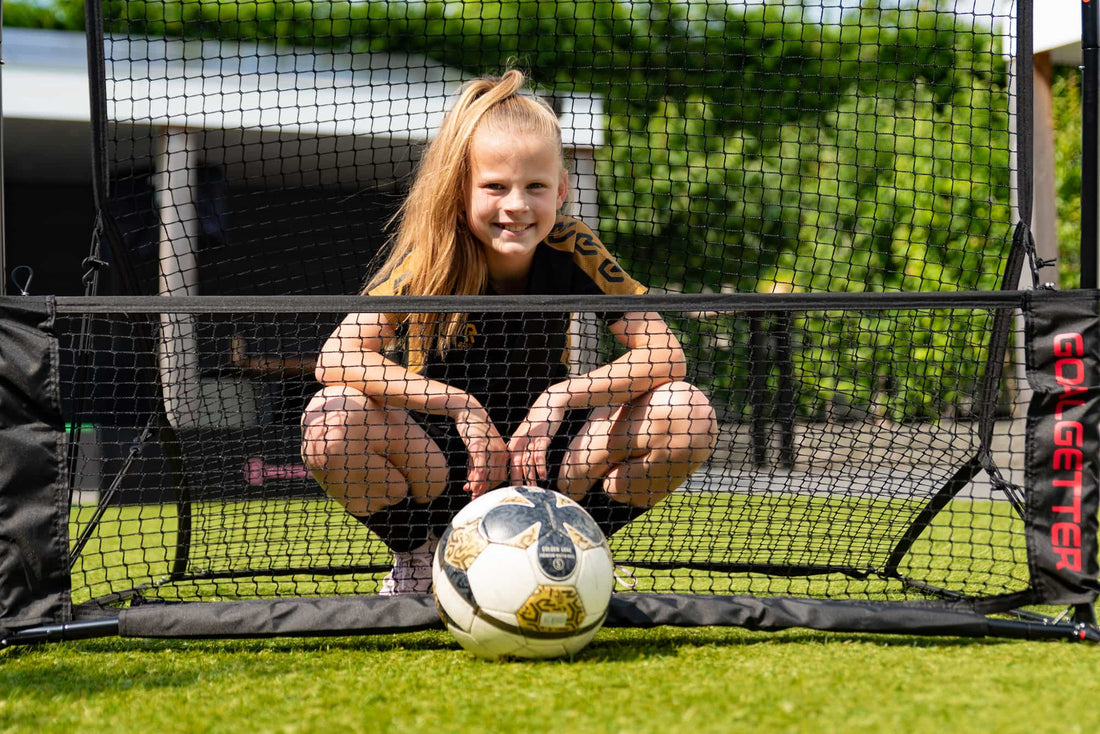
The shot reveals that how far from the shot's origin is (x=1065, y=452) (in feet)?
6.92

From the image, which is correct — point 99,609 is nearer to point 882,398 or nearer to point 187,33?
point 882,398

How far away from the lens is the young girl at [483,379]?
236 cm

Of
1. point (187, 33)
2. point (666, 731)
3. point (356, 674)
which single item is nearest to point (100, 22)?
point (356, 674)

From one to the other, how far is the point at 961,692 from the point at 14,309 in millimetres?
1940

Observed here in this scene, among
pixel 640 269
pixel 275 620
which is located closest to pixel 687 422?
pixel 275 620

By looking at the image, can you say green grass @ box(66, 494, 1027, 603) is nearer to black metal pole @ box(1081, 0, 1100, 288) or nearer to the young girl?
the young girl

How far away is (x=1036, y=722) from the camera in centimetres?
149

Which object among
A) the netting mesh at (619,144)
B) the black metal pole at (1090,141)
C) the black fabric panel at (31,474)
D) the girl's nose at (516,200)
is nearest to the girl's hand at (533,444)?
the girl's nose at (516,200)

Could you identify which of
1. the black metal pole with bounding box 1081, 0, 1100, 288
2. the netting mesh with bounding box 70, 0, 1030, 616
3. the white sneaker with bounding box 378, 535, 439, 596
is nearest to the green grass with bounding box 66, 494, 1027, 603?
the netting mesh with bounding box 70, 0, 1030, 616

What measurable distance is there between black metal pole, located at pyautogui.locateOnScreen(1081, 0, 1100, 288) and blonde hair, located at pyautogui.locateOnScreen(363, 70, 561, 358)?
3.94 ft

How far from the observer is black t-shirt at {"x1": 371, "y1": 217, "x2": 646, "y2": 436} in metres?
2.57

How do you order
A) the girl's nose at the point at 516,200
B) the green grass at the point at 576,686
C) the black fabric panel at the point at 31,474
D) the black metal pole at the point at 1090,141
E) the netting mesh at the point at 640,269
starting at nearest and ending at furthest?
the green grass at the point at 576,686
the black fabric panel at the point at 31,474
the black metal pole at the point at 1090,141
the girl's nose at the point at 516,200
the netting mesh at the point at 640,269

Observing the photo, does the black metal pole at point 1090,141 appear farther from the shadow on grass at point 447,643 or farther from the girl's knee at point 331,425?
the girl's knee at point 331,425

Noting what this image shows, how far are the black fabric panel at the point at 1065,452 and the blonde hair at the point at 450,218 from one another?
1.24 meters
